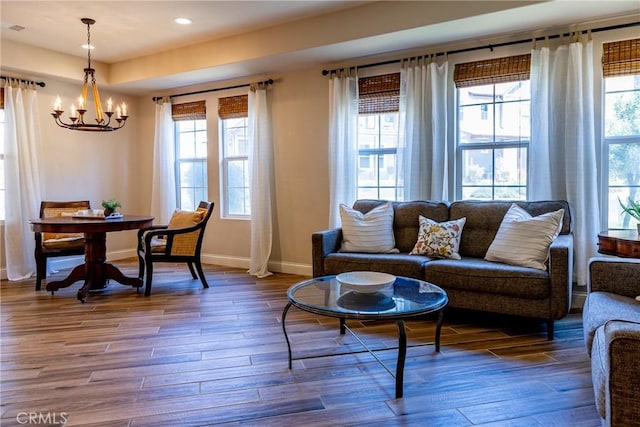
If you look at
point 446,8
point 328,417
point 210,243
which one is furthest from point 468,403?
point 210,243

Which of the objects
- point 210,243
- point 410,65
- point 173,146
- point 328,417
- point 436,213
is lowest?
point 328,417

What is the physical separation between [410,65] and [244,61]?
1761 millimetres

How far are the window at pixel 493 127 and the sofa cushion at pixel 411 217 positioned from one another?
503 millimetres

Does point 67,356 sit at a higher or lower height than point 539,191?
lower

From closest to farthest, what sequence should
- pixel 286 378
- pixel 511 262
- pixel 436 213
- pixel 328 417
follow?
pixel 328 417 < pixel 286 378 < pixel 511 262 < pixel 436 213

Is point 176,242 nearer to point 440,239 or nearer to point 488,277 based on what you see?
point 440,239

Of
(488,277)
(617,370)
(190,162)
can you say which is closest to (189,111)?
(190,162)

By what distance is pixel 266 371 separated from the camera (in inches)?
96.5

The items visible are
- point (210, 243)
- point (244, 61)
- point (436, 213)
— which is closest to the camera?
point (436, 213)

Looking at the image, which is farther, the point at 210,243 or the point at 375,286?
the point at 210,243

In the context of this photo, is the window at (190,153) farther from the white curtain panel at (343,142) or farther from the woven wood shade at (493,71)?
the woven wood shade at (493,71)

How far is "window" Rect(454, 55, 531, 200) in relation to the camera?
3.84 meters

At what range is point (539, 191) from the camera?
11.8ft

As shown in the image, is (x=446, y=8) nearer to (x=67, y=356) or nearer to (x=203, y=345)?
(x=203, y=345)
